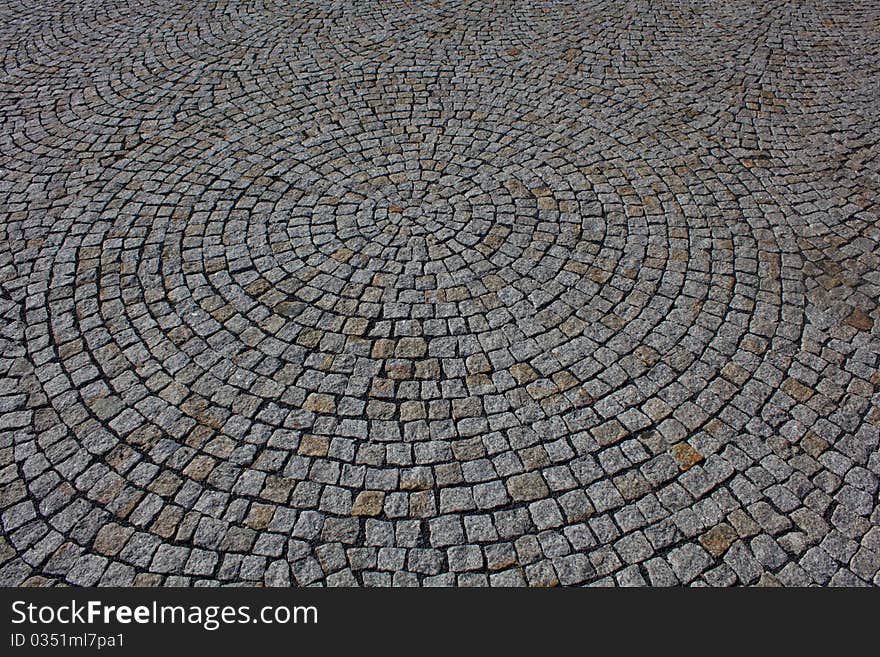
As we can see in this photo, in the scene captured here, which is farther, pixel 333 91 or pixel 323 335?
pixel 333 91

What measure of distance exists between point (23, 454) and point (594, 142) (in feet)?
20.5

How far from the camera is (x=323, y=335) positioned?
5621 mm

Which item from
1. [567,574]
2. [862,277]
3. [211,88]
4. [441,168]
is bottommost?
[567,574]

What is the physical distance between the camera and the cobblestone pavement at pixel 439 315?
4.37 metres

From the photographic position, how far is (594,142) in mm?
7766

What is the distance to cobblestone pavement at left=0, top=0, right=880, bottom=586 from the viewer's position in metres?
4.37

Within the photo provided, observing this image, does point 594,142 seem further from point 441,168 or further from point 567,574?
point 567,574

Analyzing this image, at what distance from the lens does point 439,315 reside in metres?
5.77

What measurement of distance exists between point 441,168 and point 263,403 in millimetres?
3481

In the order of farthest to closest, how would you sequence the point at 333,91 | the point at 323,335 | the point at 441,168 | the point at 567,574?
the point at 333,91 → the point at 441,168 → the point at 323,335 → the point at 567,574

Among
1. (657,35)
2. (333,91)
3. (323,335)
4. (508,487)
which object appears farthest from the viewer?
(657,35)

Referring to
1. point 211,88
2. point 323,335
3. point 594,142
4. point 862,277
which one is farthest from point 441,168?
point 862,277

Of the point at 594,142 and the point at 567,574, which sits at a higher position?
the point at 594,142

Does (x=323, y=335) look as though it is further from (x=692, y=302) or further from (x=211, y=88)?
(x=211, y=88)
